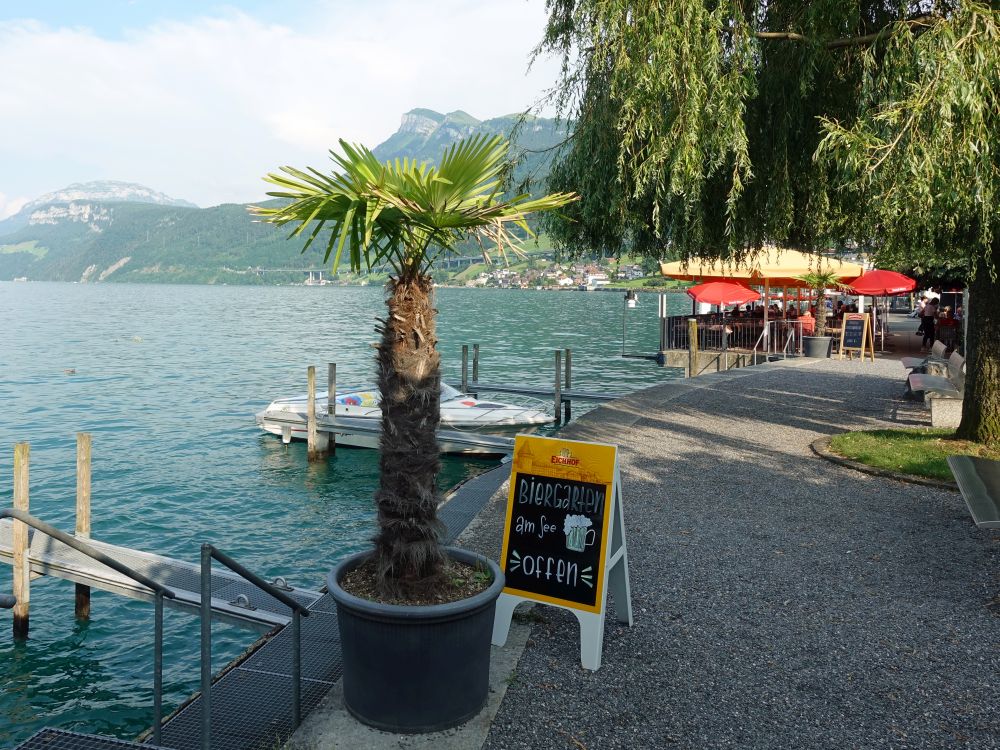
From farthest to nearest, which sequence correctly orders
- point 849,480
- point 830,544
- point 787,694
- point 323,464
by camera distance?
1. point 323,464
2. point 849,480
3. point 830,544
4. point 787,694

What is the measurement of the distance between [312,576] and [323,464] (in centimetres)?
764

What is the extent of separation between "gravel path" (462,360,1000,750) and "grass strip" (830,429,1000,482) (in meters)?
0.46

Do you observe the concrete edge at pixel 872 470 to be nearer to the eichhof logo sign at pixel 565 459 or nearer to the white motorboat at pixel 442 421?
the eichhof logo sign at pixel 565 459

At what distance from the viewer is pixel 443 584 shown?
14.1 ft

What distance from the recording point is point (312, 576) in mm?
11875

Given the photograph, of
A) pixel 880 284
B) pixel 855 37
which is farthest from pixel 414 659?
pixel 880 284

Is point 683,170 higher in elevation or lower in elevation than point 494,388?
higher

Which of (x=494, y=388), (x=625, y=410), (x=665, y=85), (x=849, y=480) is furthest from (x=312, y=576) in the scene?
(x=494, y=388)

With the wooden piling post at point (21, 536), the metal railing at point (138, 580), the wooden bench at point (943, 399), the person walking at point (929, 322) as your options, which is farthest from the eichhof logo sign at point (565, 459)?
the person walking at point (929, 322)

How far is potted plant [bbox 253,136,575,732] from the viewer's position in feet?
12.9

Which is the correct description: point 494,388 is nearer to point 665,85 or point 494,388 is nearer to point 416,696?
point 665,85

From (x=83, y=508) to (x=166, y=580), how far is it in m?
2.39

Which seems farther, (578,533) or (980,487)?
(980,487)

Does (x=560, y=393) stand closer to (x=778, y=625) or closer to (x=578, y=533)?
(x=778, y=625)
